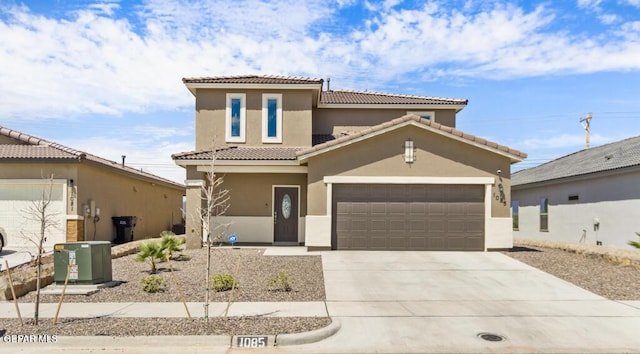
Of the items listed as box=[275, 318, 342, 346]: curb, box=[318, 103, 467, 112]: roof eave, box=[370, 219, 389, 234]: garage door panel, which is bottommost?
box=[275, 318, 342, 346]: curb

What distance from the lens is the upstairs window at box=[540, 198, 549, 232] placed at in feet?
80.0

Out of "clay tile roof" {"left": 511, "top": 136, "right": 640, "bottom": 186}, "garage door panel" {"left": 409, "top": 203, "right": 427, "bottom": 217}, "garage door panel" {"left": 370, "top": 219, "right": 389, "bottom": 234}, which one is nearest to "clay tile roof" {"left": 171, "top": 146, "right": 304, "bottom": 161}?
"garage door panel" {"left": 370, "top": 219, "right": 389, "bottom": 234}

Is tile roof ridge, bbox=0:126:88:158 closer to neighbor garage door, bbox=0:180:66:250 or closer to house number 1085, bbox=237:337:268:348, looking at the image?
neighbor garage door, bbox=0:180:66:250

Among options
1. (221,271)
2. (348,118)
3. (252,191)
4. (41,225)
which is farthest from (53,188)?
(348,118)

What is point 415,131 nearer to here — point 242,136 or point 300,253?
point 300,253

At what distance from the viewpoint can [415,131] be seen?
16859 mm

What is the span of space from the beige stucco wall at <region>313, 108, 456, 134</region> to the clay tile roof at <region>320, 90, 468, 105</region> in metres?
0.39

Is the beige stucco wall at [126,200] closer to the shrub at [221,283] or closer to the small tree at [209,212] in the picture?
the small tree at [209,212]

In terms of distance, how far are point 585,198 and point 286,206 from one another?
12521 millimetres

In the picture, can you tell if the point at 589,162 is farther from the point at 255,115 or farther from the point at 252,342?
the point at 252,342

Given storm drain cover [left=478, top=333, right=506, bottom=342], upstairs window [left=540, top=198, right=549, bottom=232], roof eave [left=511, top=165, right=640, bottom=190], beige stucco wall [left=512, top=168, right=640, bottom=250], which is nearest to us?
storm drain cover [left=478, top=333, right=506, bottom=342]

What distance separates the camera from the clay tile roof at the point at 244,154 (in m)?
17.9

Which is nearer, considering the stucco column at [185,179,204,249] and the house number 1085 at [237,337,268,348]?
the house number 1085 at [237,337,268,348]

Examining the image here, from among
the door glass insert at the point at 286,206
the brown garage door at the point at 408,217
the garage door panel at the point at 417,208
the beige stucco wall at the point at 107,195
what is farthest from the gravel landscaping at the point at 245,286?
the beige stucco wall at the point at 107,195
